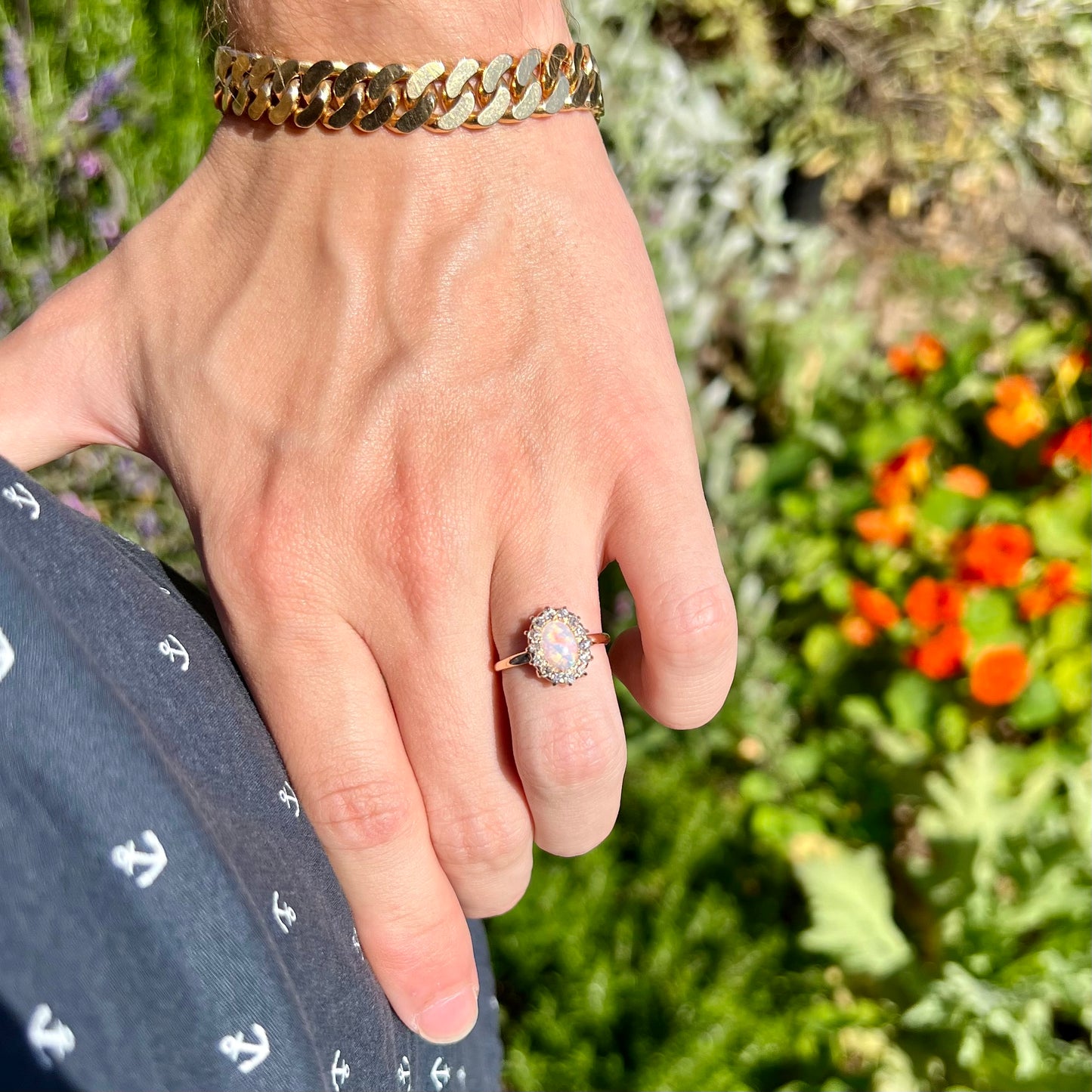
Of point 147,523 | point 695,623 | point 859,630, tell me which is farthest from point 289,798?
point 859,630

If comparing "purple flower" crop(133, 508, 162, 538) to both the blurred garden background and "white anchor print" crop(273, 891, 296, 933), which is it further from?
"white anchor print" crop(273, 891, 296, 933)

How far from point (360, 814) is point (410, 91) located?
927 mm

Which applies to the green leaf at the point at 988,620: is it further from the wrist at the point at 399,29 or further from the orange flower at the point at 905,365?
the wrist at the point at 399,29

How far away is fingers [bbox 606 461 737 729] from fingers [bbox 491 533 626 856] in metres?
0.06

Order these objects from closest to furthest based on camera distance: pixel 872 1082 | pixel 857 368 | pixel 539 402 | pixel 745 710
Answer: pixel 539 402 < pixel 872 1082 < pixel 745 710 < pixel 857 368

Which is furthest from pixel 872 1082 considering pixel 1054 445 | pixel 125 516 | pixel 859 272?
pixel 859 272

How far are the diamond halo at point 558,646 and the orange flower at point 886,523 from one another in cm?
193

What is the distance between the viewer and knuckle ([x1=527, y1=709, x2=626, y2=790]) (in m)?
1.16

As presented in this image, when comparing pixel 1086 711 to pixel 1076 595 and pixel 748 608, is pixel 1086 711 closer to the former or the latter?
pixel 1076 595

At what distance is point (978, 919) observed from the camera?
2457 mm

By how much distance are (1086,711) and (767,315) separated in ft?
5.56

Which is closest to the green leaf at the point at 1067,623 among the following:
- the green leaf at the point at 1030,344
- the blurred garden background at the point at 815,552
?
the blurred garden background at the point at 815,552

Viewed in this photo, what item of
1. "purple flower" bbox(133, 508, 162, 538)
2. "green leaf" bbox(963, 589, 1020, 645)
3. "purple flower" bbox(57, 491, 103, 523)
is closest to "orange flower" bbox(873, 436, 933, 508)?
"green leaf" bbox(963, 589, 1020, 645)

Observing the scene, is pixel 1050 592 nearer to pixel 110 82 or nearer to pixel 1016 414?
pixel 1016 414
